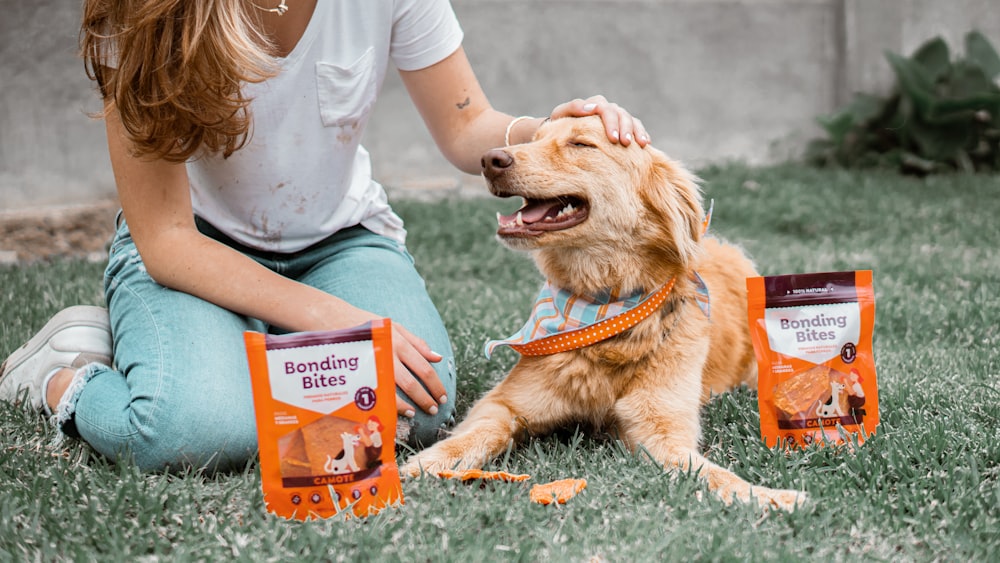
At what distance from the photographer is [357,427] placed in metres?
1.83

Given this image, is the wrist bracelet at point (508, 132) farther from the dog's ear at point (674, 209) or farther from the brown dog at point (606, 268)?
the dog's ear at point (674, 209)

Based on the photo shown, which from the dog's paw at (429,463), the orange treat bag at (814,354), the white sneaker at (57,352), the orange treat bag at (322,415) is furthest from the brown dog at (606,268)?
the white sneaker at (57,352)

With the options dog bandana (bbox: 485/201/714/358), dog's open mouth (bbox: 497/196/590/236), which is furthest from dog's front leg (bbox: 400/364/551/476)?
dog's open mouth (bbox: 497/196/590/236)

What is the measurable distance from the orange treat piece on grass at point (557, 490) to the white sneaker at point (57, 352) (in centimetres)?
136

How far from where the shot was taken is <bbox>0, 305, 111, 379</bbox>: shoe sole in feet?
8.40

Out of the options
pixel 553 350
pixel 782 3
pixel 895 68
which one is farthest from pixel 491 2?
pixel 553 350

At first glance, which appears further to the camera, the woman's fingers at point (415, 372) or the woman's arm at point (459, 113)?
the woman's arm at point (459, 113)

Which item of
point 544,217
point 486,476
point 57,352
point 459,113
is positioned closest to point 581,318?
point 544,217

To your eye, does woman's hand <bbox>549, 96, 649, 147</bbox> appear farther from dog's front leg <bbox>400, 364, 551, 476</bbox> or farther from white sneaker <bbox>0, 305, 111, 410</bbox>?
white sneaker <bbox>0, 305, 111, 410</bbox>

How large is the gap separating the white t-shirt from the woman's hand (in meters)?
0.50

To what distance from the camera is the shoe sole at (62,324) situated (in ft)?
8.40

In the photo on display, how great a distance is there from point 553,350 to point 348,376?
2.39 ft

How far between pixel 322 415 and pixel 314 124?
1.03 m

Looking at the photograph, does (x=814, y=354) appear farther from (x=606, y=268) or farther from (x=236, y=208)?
Result: (x=236, y=208)
